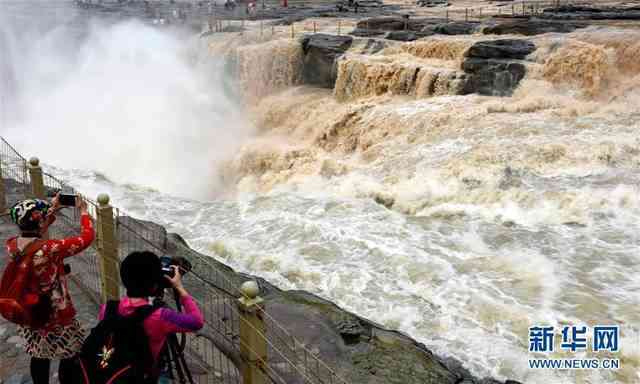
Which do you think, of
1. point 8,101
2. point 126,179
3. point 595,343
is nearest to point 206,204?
point 126,179

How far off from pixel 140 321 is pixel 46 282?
84 centimetres

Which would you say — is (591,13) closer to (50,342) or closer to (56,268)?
(56,268)

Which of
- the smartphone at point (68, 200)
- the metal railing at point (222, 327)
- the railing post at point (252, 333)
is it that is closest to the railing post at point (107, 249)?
the metal railing at point (222, 327)

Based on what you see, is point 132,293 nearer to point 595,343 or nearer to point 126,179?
point 595,343

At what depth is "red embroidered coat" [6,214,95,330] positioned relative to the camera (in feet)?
9.04

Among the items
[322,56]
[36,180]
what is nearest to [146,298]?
[36,180]

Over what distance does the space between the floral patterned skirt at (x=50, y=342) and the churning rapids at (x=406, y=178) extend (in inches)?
161

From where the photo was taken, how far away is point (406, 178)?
35.8ft

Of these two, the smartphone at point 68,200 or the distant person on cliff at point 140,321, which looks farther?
the smartphone at point 68,200

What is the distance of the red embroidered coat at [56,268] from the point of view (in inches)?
108

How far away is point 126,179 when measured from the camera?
48.3ft

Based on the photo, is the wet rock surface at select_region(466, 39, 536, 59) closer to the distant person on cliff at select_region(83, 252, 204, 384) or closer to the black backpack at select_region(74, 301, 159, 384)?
the distant person on cliff at select_region(83, 252, 204, 384)

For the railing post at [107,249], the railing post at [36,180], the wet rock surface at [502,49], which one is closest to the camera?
the railing post at [107,249]

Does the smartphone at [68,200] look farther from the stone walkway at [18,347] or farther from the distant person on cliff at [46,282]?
the stone walkway at [18,347]
